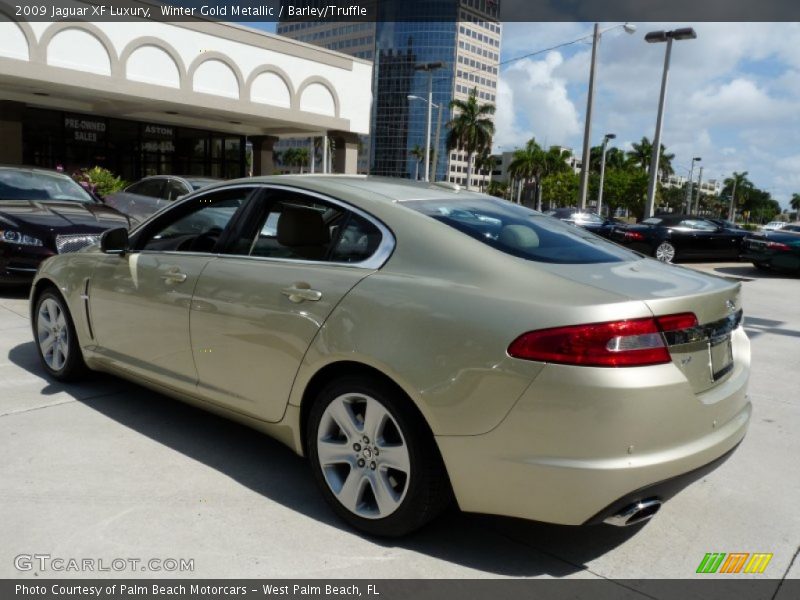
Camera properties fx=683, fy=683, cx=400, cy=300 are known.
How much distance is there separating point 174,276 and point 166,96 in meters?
19.9

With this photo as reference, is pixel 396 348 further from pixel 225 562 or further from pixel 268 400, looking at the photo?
pixel 225 562

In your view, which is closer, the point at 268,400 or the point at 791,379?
the point at 268,400

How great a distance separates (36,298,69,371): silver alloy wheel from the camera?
461 cm

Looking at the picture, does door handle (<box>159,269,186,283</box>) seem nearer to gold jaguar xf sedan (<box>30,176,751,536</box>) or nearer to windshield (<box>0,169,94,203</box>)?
gold jaguar xf sedan (<box>30,176,751,536</box>)

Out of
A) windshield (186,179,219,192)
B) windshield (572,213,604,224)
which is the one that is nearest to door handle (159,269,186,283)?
windshield (186,179,219,192)

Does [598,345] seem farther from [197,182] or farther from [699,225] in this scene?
[699,225]

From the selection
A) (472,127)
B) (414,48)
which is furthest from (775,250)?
(414,48)

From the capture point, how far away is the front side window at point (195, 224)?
12.5 feet

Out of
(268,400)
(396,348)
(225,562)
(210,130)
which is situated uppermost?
(210,130)

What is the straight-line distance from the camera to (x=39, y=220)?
7816mm

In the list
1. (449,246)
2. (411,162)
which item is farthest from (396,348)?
(411,162)

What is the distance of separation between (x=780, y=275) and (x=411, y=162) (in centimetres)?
11161

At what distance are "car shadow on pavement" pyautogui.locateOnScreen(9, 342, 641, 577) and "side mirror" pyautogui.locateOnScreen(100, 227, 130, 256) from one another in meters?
1.00

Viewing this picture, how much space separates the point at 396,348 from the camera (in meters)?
2.64
